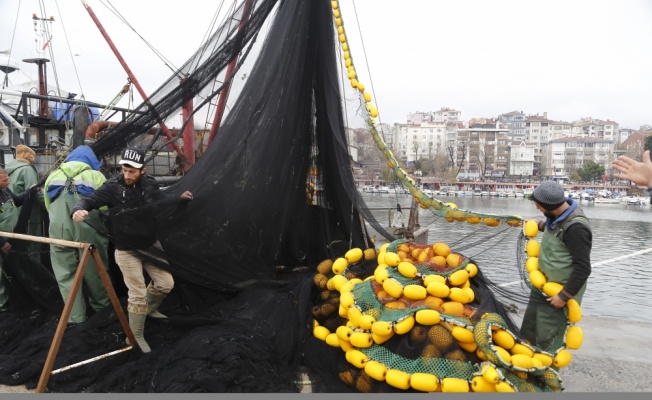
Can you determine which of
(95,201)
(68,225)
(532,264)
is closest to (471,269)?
(532,264)

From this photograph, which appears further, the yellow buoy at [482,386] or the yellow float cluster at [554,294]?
the yellow float cluster at [554,294]

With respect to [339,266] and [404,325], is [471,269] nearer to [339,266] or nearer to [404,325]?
[404,325]

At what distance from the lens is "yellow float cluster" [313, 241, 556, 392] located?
9.35 ft

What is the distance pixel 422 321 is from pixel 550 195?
1.32 meters

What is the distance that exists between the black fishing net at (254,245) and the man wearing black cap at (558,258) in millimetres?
251

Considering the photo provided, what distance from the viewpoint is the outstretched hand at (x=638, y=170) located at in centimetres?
266

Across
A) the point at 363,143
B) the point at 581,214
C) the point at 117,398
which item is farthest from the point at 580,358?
the point at 117,398

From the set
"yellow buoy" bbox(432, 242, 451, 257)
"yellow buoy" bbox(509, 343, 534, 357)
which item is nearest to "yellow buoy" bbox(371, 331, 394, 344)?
"yellow buoy" bbox(509, 343, 534, 357)

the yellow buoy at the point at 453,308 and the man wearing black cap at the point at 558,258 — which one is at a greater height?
the man wearing black cap at the point at 558,258

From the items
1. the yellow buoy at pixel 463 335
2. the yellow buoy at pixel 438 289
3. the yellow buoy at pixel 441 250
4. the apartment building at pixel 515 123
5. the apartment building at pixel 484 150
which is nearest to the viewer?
the yellow buoy at pixel 463 335

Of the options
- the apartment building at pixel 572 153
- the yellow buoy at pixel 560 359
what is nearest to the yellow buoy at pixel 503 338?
the yellow buoy at pixel 560 359

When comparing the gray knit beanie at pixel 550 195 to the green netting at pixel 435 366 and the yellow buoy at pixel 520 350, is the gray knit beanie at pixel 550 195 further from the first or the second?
the green netting at pixel 435 366

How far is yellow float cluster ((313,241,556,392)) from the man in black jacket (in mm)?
1425

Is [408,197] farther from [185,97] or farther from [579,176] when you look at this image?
[579,176]
